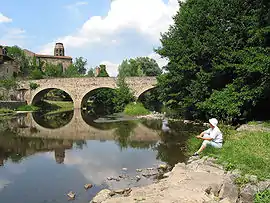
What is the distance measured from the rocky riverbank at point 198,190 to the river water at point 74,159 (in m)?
1.52

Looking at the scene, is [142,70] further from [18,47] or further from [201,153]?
[201,153]

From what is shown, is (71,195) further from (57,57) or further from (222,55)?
(57,57)

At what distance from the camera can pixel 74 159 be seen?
12664 mm

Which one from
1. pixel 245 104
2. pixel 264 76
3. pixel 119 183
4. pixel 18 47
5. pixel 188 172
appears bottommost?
pixel 119 183

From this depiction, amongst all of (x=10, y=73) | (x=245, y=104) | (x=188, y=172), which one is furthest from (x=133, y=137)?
(x=10, y=73)

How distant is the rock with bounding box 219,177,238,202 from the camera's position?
637 centimetres

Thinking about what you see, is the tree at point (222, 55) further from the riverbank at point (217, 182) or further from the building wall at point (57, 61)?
the building wall at point (57, 61)

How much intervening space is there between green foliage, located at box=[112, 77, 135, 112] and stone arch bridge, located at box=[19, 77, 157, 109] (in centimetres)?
98

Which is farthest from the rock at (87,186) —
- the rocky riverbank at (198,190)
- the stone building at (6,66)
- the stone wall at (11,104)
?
the stone building at (6,66)

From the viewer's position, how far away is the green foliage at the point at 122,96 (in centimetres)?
3731

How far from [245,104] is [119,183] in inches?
444

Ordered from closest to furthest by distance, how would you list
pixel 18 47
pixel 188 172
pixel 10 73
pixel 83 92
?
pixel 188 172
pixel 83 92
pixel 10 73
pixel 18 47

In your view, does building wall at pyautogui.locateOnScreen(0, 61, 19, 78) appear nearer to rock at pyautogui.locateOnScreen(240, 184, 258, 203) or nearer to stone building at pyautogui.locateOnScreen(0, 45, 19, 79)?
stone building at pyautogui.locateOnScreen(0, 45, 19, 79)

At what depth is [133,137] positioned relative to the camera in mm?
18031
